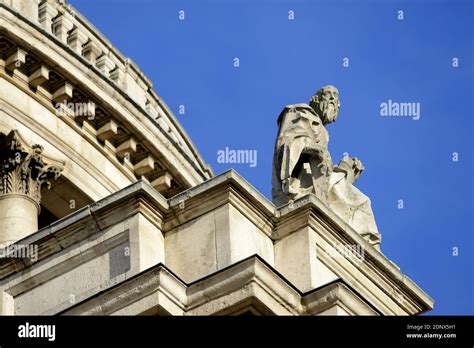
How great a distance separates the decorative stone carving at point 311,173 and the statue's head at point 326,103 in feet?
1.72

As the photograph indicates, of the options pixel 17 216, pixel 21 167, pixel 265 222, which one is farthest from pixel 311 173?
pixel 21 167

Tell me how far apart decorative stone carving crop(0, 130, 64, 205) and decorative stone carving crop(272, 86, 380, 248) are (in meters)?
14.8

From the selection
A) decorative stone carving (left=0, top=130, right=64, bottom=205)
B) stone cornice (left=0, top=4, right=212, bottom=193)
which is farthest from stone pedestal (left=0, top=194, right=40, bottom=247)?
stone cornice (left=0, top=4, right=212, bottom=193)

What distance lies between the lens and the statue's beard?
112 feet

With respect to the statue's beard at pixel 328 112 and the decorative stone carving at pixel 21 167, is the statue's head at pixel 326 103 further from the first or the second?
the decorative stone carving at pixel 21 167

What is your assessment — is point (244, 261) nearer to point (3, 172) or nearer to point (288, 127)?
point (288, 127)

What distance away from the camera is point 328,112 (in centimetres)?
A: 3422

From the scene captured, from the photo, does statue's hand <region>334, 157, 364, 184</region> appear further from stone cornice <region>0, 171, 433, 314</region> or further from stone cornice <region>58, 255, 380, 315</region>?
stone cornice <region>58, 255, 380, 315</region>

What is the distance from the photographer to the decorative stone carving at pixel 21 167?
47.8m

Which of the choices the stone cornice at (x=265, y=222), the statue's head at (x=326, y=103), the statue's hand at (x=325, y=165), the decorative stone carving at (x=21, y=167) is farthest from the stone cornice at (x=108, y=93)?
the stone cornice at (x=265, y=222)

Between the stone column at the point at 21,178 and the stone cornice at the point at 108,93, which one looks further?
the stone cornice at the point at 108,93
